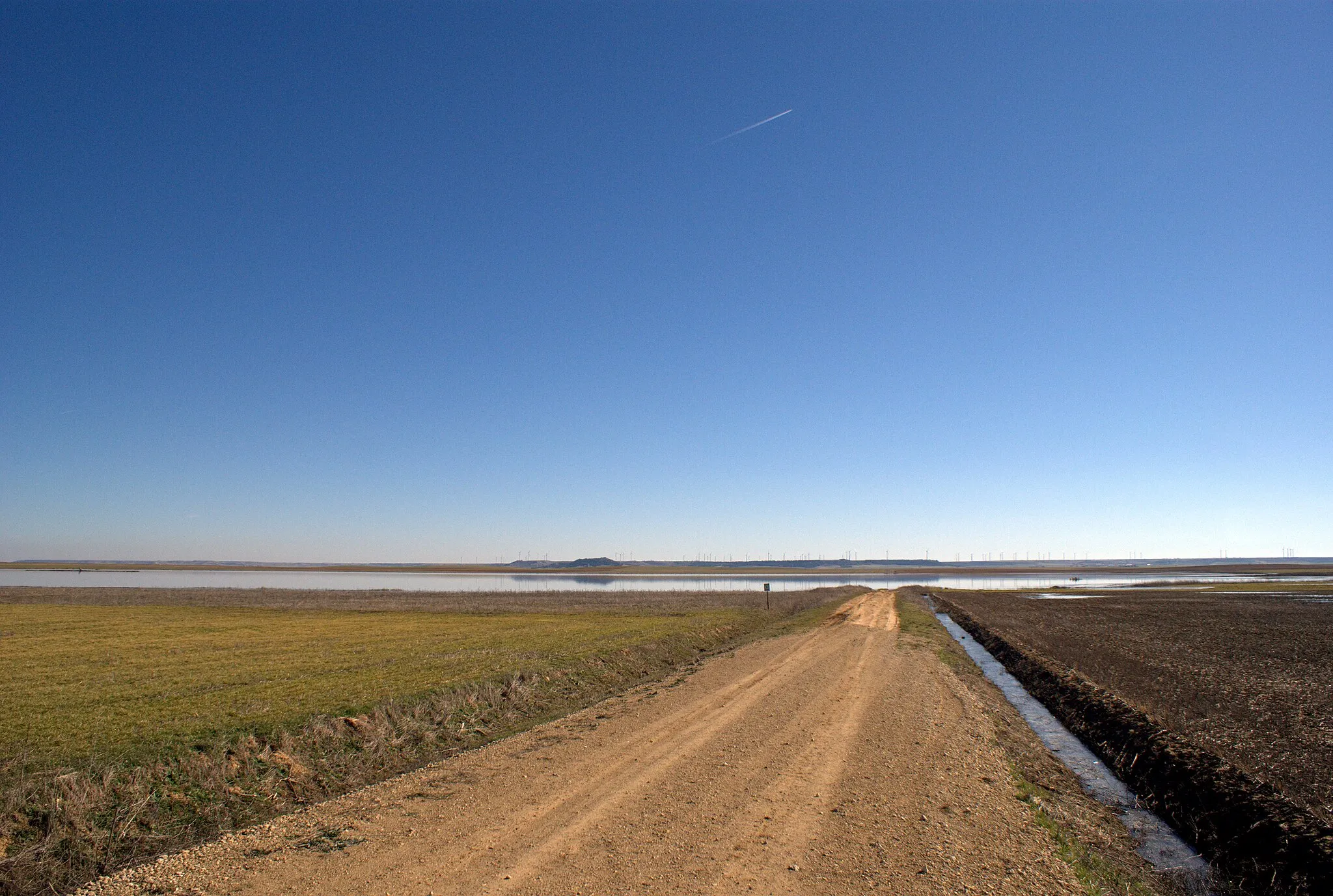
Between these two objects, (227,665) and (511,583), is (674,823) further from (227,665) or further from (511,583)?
(511,583)

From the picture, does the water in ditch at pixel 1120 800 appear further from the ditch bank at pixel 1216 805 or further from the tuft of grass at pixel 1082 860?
the tuft of grass at pixel 1082 860

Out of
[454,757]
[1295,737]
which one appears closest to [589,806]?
[454,757]

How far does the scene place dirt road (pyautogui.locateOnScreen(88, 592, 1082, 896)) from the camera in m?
7.67

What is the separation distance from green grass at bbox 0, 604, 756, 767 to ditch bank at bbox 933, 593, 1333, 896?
1523 cm

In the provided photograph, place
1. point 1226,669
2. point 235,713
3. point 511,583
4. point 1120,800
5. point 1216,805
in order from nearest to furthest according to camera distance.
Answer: point 1216,805 → point 1120,800 → point 235,713 → point 1226,669 → point 511,583

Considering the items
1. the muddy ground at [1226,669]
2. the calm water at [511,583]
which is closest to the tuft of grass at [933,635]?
the muddy ground at [1226,669]

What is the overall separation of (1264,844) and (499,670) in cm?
1814

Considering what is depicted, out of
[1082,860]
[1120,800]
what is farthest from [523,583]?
[1082,860]

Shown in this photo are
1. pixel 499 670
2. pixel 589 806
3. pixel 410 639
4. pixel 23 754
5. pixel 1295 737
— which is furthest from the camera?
pixel 410 639

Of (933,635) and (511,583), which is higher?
(933,635)

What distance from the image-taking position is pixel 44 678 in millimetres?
20047

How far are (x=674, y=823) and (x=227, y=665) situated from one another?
20.6m

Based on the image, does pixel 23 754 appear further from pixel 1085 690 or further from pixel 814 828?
pixel 1085 690

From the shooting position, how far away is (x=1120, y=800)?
11883 mm
